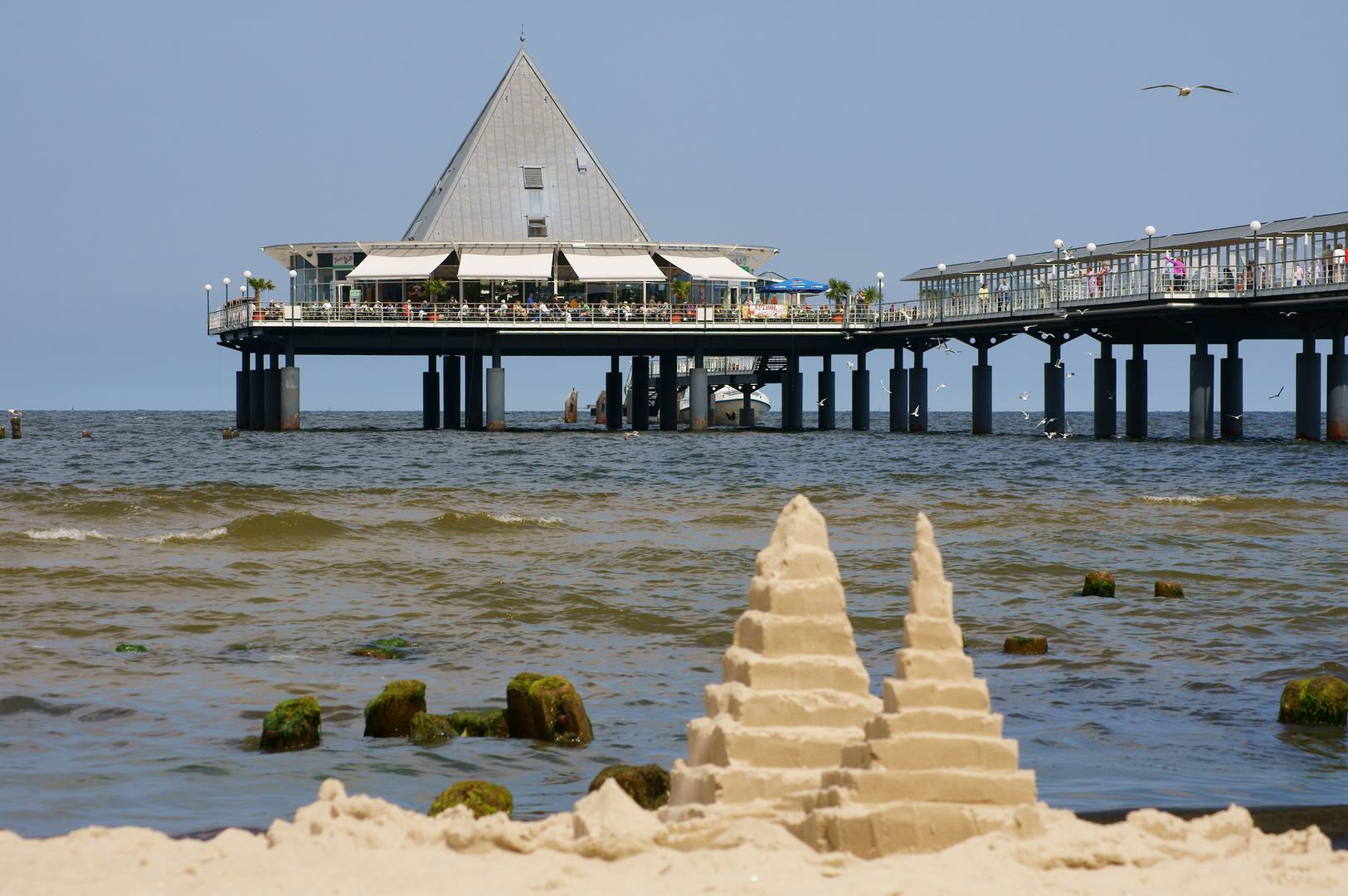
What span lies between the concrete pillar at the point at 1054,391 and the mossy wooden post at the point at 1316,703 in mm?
57085

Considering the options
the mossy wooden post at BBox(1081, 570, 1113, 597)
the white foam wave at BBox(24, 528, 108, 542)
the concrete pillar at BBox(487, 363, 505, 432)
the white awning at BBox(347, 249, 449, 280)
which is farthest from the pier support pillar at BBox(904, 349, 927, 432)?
the mossy wooden post at BBox(1081, 570, 1113, 597)

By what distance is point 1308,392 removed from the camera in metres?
55.3

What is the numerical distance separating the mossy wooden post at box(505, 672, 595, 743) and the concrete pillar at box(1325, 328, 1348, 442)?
164 ft

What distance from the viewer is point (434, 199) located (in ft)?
286

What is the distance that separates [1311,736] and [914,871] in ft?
19.7

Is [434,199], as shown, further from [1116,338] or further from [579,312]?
[1116,338]

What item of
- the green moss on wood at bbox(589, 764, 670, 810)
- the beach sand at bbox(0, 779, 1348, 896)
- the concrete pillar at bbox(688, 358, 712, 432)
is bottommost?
the green moss on wood at bbox(589, 764, 670, 810)


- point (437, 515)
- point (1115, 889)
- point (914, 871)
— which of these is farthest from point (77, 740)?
point (437, 515)

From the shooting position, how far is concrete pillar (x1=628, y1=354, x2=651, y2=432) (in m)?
81.8

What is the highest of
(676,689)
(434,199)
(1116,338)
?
(434,199)

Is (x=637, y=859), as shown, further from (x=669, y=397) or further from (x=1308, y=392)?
(x=669, y=397)

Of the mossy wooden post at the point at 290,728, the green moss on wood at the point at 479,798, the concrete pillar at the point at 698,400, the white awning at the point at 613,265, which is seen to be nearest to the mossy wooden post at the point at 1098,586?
the mossy wooden post at the point at 290,728

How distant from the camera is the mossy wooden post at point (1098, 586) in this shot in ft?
59.2

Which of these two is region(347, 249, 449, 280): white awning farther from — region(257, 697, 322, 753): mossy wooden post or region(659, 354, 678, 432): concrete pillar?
region(257, 697, 322, 753): mossy wooden post
